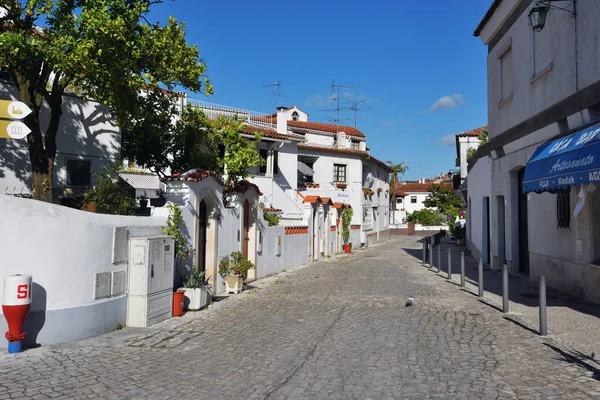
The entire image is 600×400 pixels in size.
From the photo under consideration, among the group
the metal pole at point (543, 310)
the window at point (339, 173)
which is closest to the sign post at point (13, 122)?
the metal pole at point (543, 310)

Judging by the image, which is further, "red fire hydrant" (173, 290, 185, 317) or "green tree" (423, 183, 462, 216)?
"green tree" (423, 183, 462, 216)

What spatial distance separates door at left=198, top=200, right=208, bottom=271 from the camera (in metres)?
13.0

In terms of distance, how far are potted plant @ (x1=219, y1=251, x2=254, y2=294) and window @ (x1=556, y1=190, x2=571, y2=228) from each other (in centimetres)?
829

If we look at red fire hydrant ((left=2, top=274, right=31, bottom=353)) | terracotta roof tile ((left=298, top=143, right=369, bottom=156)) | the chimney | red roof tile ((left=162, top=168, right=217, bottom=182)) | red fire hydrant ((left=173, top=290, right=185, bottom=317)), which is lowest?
red fire hydrant ((left=173, top=290, right=185, bottom=317))

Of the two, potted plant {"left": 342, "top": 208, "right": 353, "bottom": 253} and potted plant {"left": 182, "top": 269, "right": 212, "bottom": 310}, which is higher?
potted plant {"left": 342, "top": 208, "right": 353, "bottom": 253}

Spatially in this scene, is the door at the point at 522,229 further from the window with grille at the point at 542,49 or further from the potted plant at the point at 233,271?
the potted plant at the point at 233,271

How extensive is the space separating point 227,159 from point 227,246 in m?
2.60

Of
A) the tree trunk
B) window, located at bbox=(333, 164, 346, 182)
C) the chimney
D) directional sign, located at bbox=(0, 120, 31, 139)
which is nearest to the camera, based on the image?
directional sign, located at bbox=(0, 120, 31, 139)

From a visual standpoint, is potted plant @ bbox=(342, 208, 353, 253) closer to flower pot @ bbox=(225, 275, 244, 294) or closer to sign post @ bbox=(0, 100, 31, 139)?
flower pot @ bbox=(225, 275, 244, 294)

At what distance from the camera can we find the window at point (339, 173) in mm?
39188

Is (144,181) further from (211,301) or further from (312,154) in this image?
(312,154)

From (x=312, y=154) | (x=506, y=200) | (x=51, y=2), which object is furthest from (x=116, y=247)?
(x=312, y=154)

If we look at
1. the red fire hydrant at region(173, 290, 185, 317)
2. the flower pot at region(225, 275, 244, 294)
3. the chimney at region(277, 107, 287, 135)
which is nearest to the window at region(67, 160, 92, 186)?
the flower pot at region(225, 275, 244, 294)

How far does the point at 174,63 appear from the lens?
1141cm
